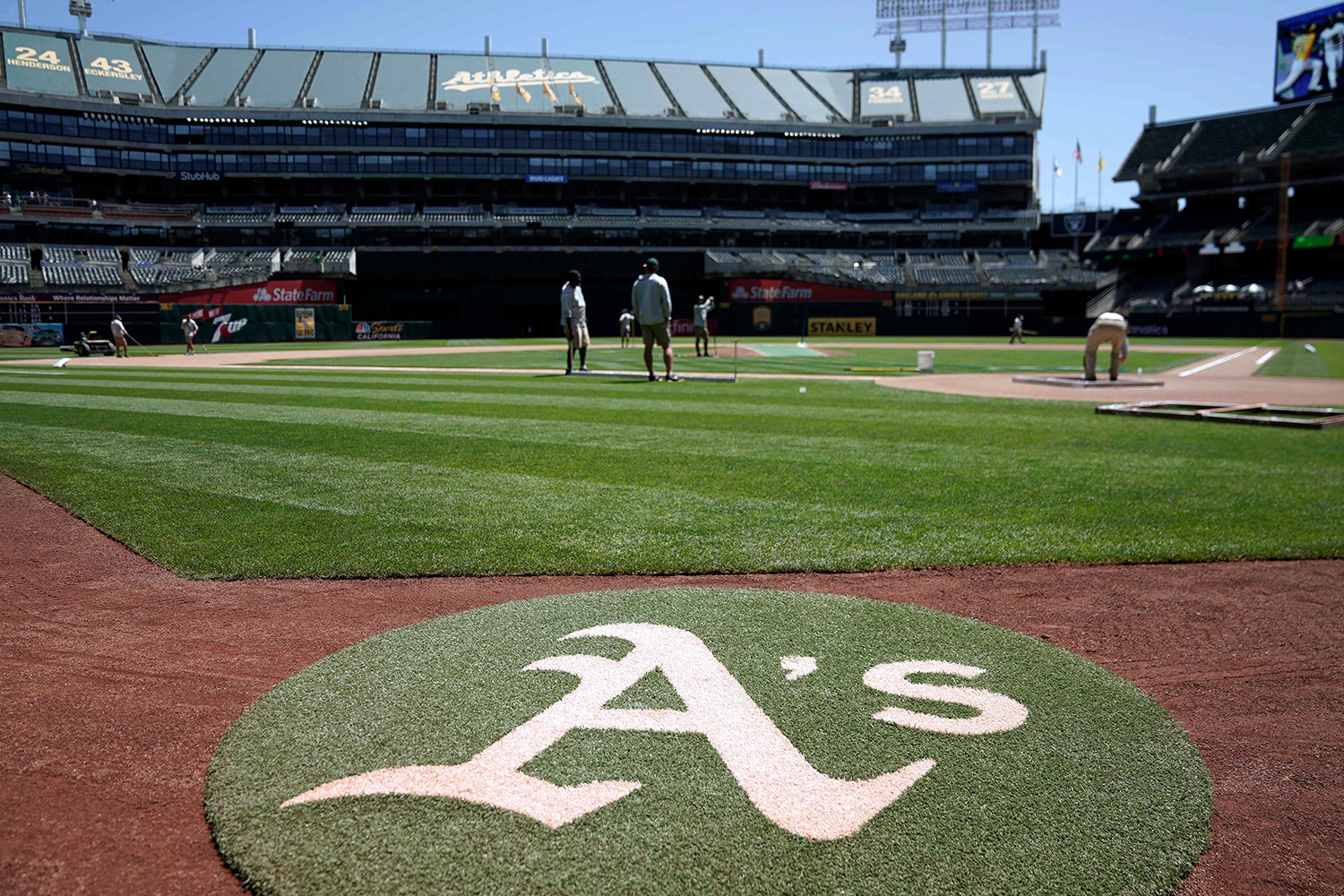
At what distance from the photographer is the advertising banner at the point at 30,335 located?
41.6m

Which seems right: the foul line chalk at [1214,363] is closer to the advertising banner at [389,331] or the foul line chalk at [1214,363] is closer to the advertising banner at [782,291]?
the advertising banner at [782,291]

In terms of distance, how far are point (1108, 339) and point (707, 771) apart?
14.7 meters

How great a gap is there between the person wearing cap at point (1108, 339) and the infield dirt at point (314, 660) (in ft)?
35.5

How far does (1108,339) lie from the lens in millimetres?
14914

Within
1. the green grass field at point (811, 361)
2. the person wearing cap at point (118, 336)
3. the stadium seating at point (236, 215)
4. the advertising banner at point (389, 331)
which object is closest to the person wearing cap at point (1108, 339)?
the green grass field at point (811, 361)

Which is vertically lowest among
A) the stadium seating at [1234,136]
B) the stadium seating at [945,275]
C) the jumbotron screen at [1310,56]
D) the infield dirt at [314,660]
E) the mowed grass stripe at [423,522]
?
the infield dirt at [314,660]

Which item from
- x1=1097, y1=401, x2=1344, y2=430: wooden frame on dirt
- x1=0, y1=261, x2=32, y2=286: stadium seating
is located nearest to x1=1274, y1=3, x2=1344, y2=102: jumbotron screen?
x1=1097, y1=401, x2=1344, y2=430: wooden frame on dirt

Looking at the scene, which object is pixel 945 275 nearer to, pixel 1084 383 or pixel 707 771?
pixel 1084 383

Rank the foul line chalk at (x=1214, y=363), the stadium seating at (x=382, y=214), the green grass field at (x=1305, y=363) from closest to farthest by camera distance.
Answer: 1. the foul line chalk at (x=1214, y=363)
2. the green grass field at (x=1305, y=363)
3. the stadium seating at (x=382, y=214)

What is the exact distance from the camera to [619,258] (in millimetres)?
54938

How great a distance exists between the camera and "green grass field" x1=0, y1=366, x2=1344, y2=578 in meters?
4.95

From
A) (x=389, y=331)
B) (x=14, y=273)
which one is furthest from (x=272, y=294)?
(x=14, y=273)

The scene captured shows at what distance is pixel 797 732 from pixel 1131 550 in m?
3.11

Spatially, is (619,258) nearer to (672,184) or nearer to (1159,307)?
(672,184)
